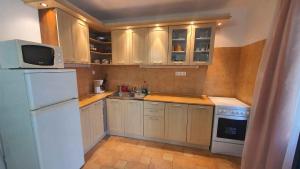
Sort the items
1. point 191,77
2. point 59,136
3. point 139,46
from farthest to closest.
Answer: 1. point 191,77
2. point 139,46
3. point 59,136

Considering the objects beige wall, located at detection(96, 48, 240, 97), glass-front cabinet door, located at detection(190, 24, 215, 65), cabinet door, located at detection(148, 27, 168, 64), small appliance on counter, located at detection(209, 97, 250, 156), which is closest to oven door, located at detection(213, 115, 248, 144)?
small appliance on counter, located at detection(209, 97, 250, 156)

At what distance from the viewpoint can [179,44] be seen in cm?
274

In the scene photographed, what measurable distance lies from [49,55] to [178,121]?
224cm

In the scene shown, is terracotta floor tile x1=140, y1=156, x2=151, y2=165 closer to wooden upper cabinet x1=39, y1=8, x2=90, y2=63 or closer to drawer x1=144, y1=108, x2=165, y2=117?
drawer x1=144, y1=108, x2=165, y2=117

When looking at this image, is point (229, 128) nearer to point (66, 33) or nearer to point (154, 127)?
point (154, 127)

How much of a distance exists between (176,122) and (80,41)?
2.32 meters

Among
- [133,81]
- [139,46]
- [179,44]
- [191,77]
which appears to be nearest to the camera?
[179,44]

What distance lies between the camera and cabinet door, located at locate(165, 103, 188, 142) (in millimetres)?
2490

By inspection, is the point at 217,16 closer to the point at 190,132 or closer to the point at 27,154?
the point at 190,132

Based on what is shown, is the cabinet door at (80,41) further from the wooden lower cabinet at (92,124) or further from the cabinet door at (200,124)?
the cabinet door at (200,124)

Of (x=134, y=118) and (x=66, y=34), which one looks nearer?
(x=66, y=34)

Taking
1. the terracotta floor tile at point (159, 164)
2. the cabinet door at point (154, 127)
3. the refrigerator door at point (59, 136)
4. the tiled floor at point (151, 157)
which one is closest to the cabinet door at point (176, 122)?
the cabinet door at point (154, 127)

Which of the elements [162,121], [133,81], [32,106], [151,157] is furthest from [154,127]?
[32,106]

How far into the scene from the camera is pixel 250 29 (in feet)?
7.90
